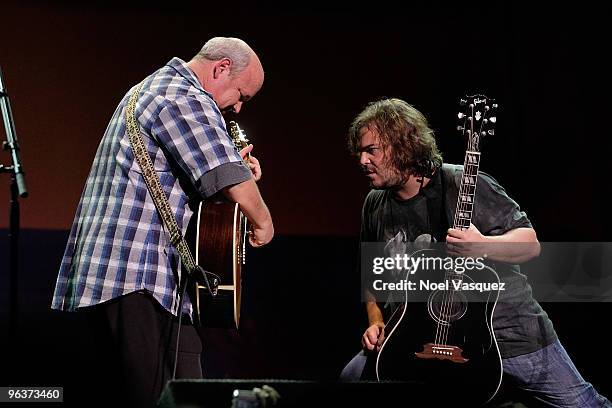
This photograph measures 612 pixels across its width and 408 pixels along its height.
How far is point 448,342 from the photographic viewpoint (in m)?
2.59

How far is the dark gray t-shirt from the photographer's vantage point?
8.73ft

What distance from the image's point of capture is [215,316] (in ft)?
7.79

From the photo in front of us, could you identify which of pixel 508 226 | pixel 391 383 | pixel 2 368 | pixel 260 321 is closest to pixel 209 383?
pixel 391 383

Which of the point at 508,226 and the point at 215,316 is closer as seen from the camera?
the point at 215,316

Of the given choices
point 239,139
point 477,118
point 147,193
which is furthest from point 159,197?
point 477,118

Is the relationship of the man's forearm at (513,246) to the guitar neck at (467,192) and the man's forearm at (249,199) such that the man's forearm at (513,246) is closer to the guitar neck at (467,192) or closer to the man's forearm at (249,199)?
the guitar neck at (467,192)

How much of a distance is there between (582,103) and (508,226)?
2.70m

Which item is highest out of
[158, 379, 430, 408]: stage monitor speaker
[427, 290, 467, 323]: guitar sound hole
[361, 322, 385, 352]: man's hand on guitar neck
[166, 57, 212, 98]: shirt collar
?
[166, 57, 212, 98]: shirt collar

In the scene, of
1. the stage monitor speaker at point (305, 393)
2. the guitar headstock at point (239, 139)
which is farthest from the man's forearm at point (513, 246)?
→ the stage monitor speaker at point (305, 393)

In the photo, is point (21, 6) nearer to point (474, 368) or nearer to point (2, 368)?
point (2, 368)

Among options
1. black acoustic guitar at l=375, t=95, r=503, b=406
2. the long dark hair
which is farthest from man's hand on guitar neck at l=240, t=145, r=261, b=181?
black acoustic guitar at l=375, t=95, r=503, b=406

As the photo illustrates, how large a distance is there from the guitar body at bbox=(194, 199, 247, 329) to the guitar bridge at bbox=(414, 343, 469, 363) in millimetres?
687

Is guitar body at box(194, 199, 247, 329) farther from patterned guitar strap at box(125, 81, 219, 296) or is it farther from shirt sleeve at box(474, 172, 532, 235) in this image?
shirt sleeve at box(474, 172, 532, 235)

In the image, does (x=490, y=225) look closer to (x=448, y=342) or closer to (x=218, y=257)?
(x=448, y=342)
